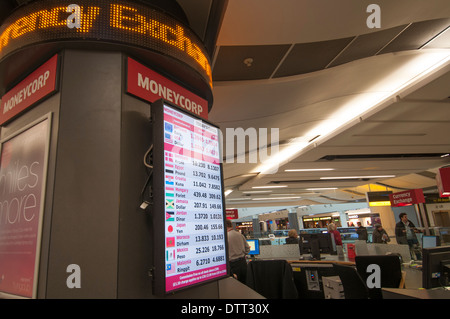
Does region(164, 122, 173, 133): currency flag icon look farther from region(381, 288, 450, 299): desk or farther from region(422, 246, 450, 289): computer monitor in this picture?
region(422, 246, 450, 289): computer monitor

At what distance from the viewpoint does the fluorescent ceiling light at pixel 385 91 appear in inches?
144

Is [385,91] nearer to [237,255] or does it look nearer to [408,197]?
[237,255]

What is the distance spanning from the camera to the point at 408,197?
38.8 ft

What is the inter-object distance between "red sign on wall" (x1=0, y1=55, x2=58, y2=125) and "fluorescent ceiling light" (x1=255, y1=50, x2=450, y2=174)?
3.96 meters

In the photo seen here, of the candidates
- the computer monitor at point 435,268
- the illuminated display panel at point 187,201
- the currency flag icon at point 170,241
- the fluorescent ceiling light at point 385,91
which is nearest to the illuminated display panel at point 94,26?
the illuminated display panel at point 187,201

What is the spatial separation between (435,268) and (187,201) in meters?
2.51

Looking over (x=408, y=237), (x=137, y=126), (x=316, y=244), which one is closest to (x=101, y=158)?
(x=137, y=126)

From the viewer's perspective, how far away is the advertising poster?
1.36 metres

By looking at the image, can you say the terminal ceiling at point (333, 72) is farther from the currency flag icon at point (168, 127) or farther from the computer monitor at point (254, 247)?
the computer monitor at point (254, 247)

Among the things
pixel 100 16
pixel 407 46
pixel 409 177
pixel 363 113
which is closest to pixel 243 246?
pixel 363 113

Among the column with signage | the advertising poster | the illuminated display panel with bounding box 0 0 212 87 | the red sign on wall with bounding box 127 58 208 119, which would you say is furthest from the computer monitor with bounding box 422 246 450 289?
the advertising poster

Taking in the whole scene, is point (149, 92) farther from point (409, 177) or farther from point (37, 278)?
point (409, 177)

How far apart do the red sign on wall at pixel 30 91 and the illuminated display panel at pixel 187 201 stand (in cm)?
61

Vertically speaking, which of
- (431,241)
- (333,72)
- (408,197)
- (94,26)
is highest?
(333,72)
